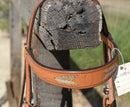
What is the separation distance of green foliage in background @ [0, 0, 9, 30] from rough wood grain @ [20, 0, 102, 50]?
534 centimetres

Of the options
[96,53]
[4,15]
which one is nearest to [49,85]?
[96,53]

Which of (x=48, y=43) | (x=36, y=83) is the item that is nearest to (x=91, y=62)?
(x=36, y=83)

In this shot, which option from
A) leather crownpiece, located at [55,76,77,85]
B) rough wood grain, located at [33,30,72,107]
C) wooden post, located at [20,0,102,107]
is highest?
wooden post, located at [20,0,102,107]

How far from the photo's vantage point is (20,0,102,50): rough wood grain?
583 mm

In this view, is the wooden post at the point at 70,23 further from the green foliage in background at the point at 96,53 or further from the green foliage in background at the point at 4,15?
the green foliage in background at the point at 4,15

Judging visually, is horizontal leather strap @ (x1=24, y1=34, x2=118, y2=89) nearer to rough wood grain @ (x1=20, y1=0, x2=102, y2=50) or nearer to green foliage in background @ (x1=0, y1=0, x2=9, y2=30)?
rough wood grain @ (x1=20, y1=0, x2=102, y2=50)

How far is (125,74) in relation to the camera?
0.72 m

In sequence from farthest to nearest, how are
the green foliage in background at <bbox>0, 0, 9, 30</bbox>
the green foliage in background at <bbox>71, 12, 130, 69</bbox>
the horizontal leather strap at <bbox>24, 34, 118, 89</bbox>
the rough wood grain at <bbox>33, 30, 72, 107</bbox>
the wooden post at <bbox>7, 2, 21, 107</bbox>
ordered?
the green foliage in background at <bbox>0, 0, 9, 30</bbox> → the green foliage in background at <bbox>71, 12, 130, 69</bbox> → the wooden post at <bbox>7, 2, 21, 107</bbox> → the rough wood grain at <bbox>33, 30, 72, 107</bbox> → the horizontal leather strap at <bbox>24, 34, 118, 89</bbox>

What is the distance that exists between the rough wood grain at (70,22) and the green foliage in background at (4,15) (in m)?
5.34

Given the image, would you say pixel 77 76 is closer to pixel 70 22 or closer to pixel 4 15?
pixel 70 22

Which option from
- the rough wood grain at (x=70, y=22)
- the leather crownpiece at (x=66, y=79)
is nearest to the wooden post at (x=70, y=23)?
the rough wood grain at (x=70, y=22)

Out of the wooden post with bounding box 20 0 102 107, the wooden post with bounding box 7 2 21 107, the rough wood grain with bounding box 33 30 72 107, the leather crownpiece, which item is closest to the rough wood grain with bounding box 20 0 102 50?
the wooden post with bounding box 20 0 102 107

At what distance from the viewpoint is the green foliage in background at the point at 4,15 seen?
562cm

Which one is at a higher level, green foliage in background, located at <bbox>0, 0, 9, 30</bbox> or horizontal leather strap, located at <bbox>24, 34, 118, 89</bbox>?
horizontal leather strap, located at <bbox>24, 34, 118, 89</bbox>
